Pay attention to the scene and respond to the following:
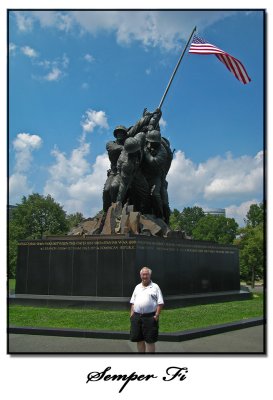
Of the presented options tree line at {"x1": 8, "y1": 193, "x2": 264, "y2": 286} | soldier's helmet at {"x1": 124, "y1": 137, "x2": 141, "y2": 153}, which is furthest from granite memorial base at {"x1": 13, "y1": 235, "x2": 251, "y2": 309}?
tree line at {"x1": 8, "y1": 193, "x2": 264, "y2": 286}

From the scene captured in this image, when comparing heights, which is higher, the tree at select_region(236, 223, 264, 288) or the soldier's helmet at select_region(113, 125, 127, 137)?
the soldier's helmet at select_region(113, 125, 127, 137)

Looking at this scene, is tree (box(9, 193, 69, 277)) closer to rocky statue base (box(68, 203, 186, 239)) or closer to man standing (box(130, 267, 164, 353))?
rocky statue base (box(68, 203, 186, 239))

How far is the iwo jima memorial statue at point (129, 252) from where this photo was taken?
1473cm

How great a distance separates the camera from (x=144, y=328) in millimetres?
7430

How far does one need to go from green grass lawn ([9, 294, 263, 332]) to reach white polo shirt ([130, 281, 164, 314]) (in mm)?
3106

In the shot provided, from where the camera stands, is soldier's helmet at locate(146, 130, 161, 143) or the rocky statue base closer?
the rocky statue base

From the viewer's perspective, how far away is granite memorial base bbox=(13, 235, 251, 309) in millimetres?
14500

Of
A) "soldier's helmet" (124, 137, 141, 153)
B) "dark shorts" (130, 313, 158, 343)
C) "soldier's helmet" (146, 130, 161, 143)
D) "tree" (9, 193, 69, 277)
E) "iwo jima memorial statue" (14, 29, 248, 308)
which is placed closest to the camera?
"dark shorts" (130, 313, 158, 343)

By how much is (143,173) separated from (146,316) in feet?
39.1

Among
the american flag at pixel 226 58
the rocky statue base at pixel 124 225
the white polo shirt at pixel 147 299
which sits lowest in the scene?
the white polo shirt at pixel 147 299

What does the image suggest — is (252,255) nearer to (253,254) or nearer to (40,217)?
(253,254)

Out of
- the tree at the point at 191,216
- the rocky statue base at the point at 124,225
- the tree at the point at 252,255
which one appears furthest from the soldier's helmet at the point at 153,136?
the tree at the point at 191,216

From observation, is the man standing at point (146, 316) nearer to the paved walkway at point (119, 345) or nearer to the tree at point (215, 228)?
the paved walkway at point (119, 345)

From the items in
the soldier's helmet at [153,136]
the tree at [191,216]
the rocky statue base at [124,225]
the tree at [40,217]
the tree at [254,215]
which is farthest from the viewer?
the tree at [191,216]
